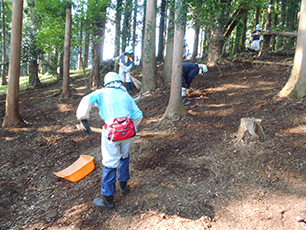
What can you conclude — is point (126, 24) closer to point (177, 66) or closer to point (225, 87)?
point (225, 87)

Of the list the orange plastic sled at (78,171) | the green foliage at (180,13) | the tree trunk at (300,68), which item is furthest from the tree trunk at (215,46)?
the orange plastic sled at (78,171)

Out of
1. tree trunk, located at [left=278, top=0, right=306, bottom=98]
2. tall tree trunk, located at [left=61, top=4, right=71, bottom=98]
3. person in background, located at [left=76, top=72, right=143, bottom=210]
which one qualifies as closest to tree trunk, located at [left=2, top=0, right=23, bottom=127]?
tall tree trunk, located at [left=61, top=4, right=71, bottom=98]

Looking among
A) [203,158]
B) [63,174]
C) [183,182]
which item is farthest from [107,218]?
[203,158]

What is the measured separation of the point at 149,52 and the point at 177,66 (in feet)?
8.61

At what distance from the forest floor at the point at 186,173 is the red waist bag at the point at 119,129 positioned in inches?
40.7

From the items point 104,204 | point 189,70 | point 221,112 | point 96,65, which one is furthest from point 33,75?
point 104,204

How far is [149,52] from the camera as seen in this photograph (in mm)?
7461

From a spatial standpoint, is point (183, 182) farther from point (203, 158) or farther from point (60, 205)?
point (60, 205)

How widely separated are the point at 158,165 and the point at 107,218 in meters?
1.40

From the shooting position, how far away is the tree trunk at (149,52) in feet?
23.3

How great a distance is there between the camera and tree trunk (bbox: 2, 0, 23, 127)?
6.31 meters

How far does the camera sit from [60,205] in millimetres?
3328

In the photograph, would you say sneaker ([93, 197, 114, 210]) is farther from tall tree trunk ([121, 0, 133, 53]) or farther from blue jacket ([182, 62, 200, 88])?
tall tree trunk ([121, 0, 133, 53])

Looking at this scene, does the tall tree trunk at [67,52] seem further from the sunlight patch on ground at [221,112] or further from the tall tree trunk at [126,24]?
the sunlight patch on ground at [221,112]
